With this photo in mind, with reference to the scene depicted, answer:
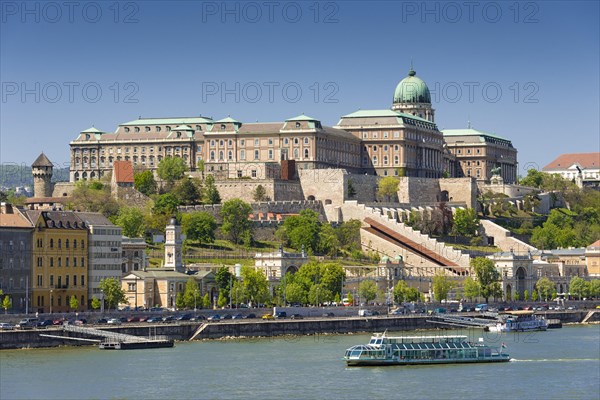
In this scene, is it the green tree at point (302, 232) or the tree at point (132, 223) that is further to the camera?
the green tree at point (302, 232)

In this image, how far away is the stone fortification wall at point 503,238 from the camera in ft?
530

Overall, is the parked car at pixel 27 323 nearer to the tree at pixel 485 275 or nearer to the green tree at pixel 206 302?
the green tree at pixel 206 302

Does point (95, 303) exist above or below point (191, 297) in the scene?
below

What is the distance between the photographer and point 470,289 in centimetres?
13788

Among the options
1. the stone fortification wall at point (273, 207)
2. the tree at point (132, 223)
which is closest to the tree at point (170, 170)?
the stone fortification wall at point (273, 207)

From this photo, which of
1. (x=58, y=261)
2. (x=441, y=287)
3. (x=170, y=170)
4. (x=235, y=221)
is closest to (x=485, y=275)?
(x=441, y=287)

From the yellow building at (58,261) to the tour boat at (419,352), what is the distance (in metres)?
26.5

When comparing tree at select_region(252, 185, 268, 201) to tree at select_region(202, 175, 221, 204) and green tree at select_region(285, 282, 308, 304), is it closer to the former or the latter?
tree at select_region(202, 175, 221, 204)

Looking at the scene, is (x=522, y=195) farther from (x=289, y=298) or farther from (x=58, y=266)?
(x=58, y=266)

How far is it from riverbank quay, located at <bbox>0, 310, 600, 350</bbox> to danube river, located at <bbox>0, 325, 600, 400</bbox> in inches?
53.3

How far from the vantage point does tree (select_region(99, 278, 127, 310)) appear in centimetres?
11169

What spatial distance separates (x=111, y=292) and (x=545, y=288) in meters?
46.3

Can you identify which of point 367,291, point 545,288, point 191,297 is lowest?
point 191,297

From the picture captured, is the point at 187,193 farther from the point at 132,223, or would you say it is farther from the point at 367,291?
the point at 367,291
